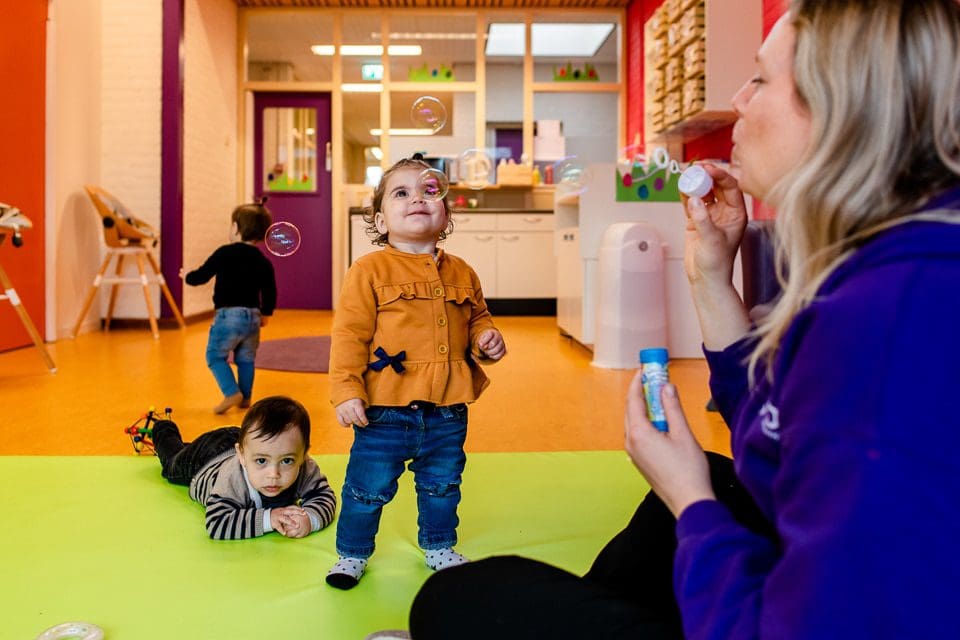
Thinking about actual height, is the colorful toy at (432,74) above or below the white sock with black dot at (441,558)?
above

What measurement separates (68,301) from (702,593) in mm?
5355

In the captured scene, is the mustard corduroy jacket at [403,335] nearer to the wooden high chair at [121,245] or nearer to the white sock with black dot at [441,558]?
the white sock with black dot at [441,558]

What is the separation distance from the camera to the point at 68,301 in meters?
5.20

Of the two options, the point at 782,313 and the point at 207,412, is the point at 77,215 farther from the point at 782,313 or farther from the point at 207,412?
the point at 782,313

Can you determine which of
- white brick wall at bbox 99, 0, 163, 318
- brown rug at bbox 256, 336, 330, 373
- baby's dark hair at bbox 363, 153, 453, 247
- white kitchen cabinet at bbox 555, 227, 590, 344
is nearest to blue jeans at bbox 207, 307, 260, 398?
brown rug at bbox 256, 336, 330, 373

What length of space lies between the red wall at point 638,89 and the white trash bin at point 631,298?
1703 mm

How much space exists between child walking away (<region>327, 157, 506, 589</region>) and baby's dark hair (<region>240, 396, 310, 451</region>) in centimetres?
25

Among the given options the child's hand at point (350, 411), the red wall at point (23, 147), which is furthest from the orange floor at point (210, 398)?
the child's hand at point (350, 411)

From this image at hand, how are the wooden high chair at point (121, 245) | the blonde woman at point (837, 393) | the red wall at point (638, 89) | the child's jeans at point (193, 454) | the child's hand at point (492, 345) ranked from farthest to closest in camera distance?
the red wall at point (638, 89)
the wooden high chair at point (121, 245)
the child's jeans at point (193, 454)
the child's hand at point (492, 345)
the blonde woman at point (837, 393)

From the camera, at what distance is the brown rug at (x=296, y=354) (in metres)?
3.96

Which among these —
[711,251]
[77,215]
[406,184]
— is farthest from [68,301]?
[711,251]

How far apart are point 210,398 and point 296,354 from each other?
131cm

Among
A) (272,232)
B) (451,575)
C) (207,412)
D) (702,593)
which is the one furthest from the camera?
(207,412)

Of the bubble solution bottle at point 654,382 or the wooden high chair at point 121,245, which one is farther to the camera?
the wooden high chair at point 121,245
